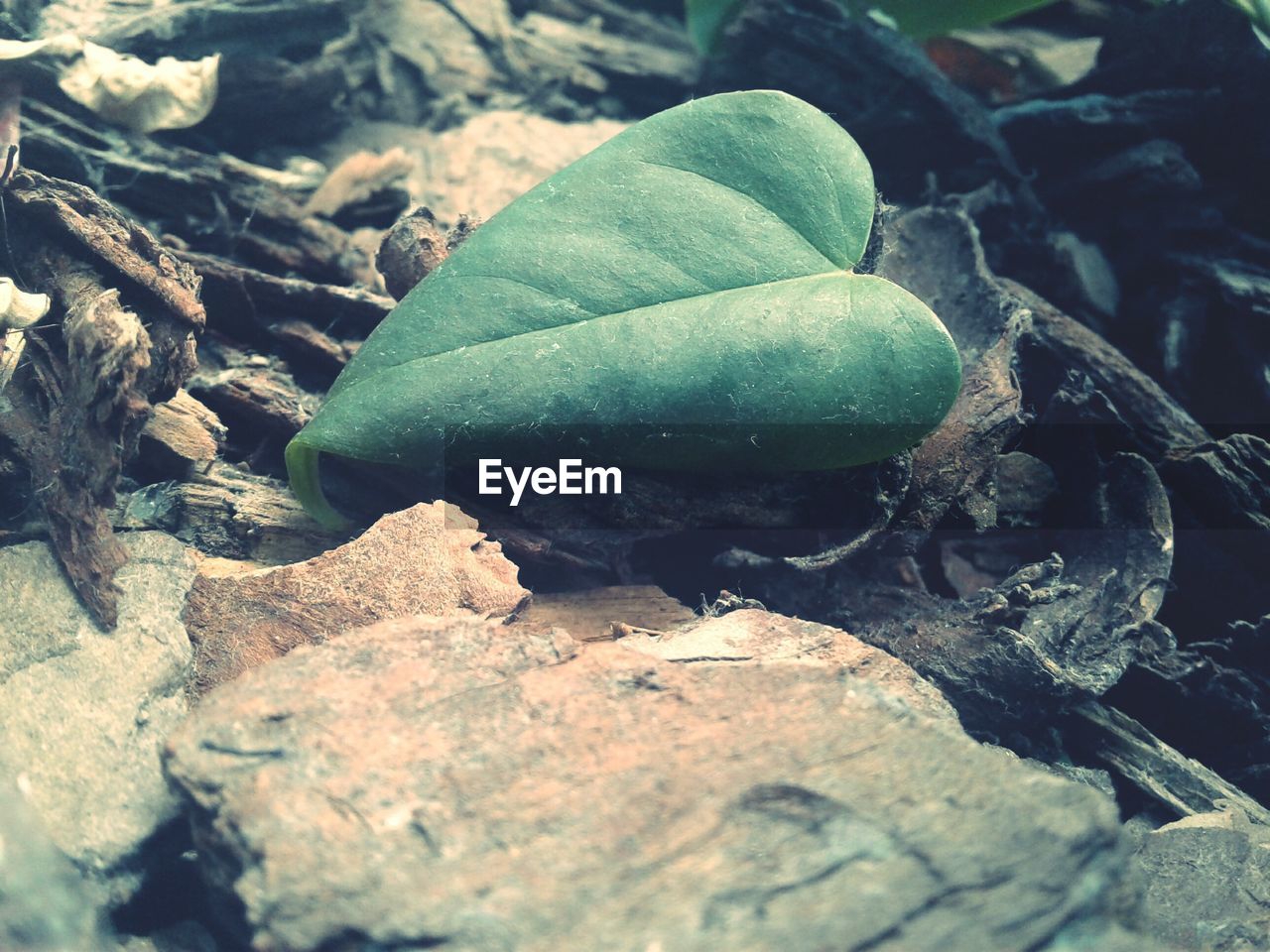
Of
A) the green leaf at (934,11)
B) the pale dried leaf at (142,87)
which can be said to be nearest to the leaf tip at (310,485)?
the pale dried leaf at (142,87)

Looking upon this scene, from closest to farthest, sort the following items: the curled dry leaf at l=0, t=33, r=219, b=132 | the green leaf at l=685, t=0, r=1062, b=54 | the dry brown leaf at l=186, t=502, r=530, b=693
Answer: the dry brown leaf at l=186, t=502, r=530, b=693
the curled dry leaf at l=0, t=33, r=219, b=132
the green leaf at l=685, t=0, r=1062, b=54

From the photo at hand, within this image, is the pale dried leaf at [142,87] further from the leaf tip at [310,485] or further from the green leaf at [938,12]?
the green leaf at [938,12]

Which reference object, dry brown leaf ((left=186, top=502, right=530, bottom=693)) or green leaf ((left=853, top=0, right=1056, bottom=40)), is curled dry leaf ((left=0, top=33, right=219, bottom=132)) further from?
green leaf ((left=853, top=0, right=1056, bottom=40))

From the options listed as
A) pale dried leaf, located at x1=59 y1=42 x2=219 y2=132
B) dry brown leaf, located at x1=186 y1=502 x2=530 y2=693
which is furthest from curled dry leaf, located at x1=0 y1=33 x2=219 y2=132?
dry brown leaf, located at x1=186 y1=502 x2=530 y2=693

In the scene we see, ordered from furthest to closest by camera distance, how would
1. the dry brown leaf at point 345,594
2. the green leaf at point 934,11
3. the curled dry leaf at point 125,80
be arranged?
the green leaf at point 934,11
the curled dry leaf at point 125,80
the dry brown leaf at point 345,594

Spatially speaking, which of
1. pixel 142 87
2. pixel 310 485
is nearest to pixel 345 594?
pixel 310 485

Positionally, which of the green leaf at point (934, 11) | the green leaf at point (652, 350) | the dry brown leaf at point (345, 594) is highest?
the green leaf at point (934, 11)

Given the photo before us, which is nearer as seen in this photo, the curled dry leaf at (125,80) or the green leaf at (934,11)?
the curled dry leaf at (125,80)

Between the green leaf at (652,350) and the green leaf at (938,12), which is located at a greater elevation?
the green leaf at (938,12)

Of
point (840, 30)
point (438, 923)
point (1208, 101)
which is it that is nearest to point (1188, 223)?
point (1208, 101)

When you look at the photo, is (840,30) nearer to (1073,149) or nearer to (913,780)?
(1073,149)
